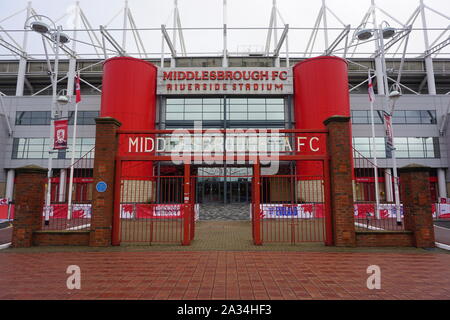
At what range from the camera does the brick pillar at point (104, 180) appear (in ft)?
28.7

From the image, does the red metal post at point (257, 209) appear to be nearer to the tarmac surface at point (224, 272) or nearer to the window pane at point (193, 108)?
the tarmac surface at point (224, 272)

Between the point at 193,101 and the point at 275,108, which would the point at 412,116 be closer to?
the point at 275,108

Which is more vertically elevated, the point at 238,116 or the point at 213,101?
the point at 213,101

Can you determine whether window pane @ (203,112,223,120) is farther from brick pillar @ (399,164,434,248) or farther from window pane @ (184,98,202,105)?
brick pillar @ (399,164,434,248)

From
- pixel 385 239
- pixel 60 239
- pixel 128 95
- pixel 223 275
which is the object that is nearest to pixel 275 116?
pixel 128 95

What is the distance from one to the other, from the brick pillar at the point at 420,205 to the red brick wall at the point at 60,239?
1096 cm

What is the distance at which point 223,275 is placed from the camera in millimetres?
5730

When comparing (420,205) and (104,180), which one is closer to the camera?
(420,205)

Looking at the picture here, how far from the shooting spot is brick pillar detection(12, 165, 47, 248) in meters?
8.75

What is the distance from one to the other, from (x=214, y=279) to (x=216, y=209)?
689 inches

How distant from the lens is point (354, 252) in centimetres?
795

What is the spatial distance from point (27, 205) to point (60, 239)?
1.58 metres

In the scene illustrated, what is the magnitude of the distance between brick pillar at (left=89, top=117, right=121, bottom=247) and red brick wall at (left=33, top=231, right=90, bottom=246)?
0.41 meters
